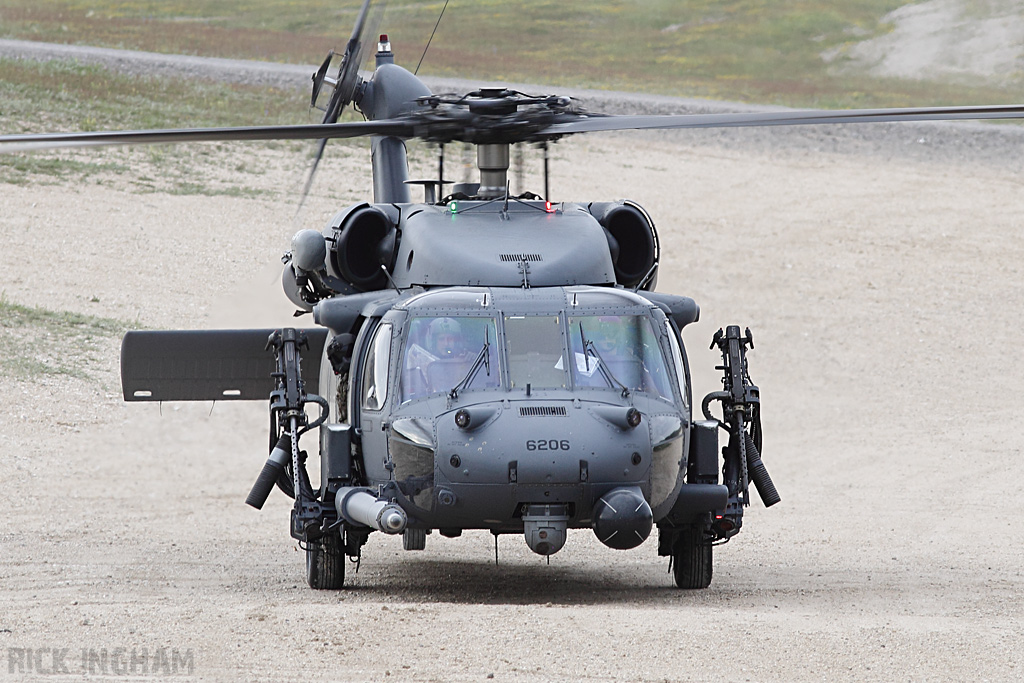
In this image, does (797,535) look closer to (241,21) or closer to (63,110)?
(63,110)

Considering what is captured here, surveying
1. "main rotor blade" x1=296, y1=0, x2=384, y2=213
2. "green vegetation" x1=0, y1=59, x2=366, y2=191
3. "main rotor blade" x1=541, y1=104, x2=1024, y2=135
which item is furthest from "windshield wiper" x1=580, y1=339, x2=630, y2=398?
"green vegetation" x1=0, y1=59, x2=366, y2=191

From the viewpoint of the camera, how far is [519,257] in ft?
33.0

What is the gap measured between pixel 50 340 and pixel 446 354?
12.7 meters

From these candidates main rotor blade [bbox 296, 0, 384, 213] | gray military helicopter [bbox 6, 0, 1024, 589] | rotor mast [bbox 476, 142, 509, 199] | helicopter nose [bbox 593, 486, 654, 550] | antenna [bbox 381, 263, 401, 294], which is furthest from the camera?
main rotor blade [bbox 296, 0, 384, 213]

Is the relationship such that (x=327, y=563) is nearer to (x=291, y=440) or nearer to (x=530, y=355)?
(x=291, y=440)

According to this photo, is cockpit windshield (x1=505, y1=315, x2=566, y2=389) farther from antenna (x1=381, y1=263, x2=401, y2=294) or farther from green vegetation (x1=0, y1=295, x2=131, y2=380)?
green vegetation (x1=0, y1=295, x2=131, y2=380)

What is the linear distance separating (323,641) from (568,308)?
2.81 m

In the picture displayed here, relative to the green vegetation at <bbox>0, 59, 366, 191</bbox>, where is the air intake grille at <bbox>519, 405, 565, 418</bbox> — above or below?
above

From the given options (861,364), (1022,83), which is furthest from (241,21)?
(861,364)

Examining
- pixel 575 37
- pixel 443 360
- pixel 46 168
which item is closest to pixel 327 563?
pixel 443 360

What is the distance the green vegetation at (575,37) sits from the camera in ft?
137

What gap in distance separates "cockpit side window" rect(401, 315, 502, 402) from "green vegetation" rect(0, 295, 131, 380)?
1108 cm

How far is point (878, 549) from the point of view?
40.6 ft

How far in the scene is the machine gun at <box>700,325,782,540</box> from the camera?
1012cm
